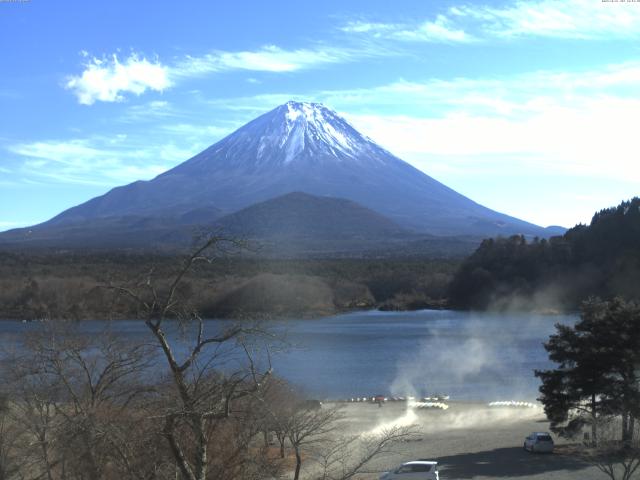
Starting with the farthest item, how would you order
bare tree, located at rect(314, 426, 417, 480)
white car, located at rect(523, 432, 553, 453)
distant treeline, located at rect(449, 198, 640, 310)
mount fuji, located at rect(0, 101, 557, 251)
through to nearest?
mount fuji, located at rect(0, 101, 557, 251), distant treeline, located at rect(449, 198, 640, 310), white car, located at rect(523, 432, 553, 453), bare tree, located at rect(314, 426, 417, 480)

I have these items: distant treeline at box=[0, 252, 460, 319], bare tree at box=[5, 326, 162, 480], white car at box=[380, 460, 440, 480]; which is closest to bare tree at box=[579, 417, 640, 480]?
white car at box=[380, 460, 440, 480]

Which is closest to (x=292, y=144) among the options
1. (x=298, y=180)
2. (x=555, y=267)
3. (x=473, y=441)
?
(x=298, y=180)

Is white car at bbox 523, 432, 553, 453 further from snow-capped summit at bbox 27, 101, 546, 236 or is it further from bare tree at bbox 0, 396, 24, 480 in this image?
snow-capped summit at bbox 27, 101, 546, 236

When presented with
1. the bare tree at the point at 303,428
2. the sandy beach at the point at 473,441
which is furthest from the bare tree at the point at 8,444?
the sandy beach at the point at 473,441

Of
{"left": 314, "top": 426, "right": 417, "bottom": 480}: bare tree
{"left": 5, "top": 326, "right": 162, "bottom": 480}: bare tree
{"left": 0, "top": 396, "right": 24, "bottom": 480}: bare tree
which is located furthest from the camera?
{"left": 0, "top": 396, "right": 24, "bottom": 480}: bare tree

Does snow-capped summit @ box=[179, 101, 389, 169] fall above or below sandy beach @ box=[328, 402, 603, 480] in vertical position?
above

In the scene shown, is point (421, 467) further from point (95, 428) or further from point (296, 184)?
point (296, 184)

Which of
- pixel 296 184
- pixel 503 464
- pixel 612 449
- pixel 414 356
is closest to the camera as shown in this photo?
pixel 612 449
